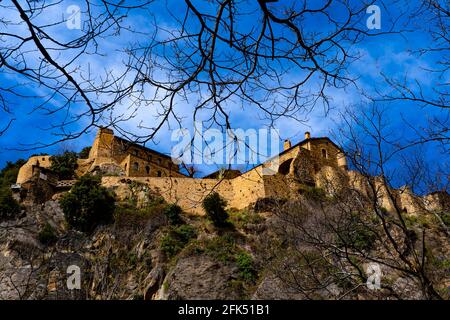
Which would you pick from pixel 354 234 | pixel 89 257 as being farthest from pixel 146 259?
pixel 354 234

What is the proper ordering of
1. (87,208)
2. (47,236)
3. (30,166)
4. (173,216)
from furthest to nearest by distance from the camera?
(30,166) → (87,208) → (173,216) → (47,236)

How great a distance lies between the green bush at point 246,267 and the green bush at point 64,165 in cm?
2037

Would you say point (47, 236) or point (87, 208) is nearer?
point (47, 236)

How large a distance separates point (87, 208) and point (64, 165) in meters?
11.0

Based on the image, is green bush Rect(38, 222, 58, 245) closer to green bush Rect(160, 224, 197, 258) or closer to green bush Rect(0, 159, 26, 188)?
green bush Rect(160, 224, 197, 258)

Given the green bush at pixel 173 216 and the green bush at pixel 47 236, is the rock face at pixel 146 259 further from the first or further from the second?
the green bush at pixel 173 216

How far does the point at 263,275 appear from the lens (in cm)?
2306

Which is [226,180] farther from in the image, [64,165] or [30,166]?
[30,166]

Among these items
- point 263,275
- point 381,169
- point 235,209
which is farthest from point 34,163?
point 381,169

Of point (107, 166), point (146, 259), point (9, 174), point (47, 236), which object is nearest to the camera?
point (146, 259)

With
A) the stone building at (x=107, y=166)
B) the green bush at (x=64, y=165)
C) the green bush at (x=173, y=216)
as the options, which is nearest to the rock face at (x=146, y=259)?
the green bush at (x=173, y=216)

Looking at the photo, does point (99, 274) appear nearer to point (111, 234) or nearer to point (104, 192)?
point (111, 234)

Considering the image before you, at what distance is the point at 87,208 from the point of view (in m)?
31.2
